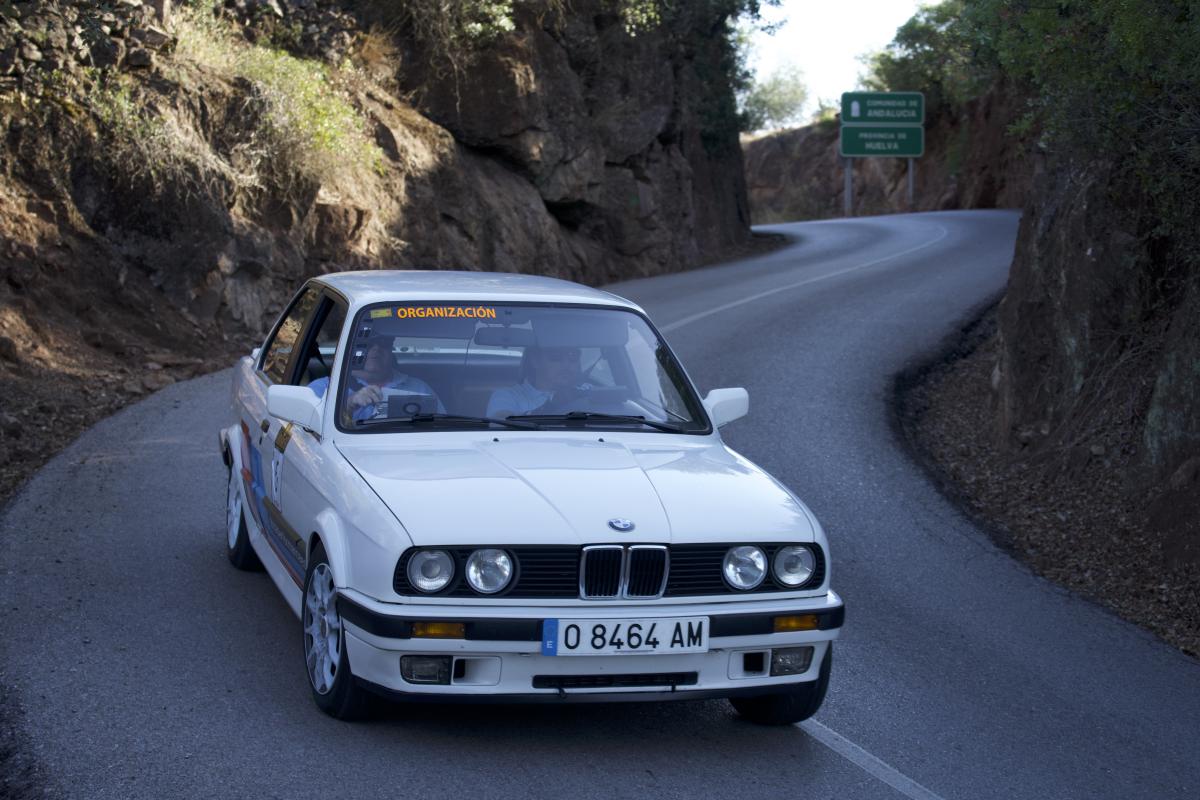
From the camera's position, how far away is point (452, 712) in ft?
16.3

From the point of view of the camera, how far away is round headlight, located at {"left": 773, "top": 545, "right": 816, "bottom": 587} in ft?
15.7

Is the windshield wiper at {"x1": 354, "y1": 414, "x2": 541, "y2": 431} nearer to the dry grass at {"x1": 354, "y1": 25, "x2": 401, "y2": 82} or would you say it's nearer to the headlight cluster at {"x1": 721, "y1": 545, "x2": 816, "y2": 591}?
the headlight cluster at {"x1": 721, "y1": 545, "x2": 816, "y2": 591}

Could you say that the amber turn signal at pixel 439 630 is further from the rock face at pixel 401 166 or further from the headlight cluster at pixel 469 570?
the rock face at pixel 401 166

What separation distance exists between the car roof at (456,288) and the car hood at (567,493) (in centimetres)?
87

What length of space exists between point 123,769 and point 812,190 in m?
59.4

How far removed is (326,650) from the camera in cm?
488

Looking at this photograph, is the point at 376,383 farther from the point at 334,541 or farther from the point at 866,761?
the point at 866,761

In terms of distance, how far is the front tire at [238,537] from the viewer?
268 inches

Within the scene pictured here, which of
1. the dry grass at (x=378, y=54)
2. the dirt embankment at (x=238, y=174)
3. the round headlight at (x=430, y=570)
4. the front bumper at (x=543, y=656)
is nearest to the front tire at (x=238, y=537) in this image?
the front bumper at (x=543, y=656)

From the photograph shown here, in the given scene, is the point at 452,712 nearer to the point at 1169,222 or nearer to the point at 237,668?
the point at 237,668

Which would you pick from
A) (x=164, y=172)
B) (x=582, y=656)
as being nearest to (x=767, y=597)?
(x=582, y=656)

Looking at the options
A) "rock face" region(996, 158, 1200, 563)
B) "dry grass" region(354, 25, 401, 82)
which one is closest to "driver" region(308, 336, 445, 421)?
"rock face" region(996, 158, 1200, 563)

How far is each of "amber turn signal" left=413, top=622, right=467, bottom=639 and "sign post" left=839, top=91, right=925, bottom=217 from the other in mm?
39483

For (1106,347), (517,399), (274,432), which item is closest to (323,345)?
(274,432)
